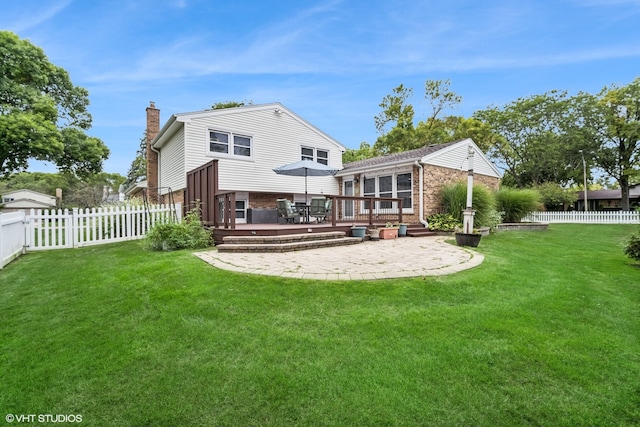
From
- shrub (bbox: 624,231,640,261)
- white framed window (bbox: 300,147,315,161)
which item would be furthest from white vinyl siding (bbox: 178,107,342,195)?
shrub (bbox: 624,231,640,261)

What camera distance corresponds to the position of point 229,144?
12320mm

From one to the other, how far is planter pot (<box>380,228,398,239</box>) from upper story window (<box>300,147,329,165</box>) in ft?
21.2

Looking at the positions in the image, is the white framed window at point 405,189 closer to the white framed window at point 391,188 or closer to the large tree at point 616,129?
the white framed window at point 391,188

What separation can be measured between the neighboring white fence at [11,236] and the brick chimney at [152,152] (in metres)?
6.64

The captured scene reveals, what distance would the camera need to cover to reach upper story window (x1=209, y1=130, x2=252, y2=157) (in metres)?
12.0

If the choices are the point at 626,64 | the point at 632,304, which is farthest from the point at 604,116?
the point at 632,304

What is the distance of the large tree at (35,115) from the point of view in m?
15.5

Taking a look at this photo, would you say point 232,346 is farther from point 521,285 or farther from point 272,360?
point 521,285

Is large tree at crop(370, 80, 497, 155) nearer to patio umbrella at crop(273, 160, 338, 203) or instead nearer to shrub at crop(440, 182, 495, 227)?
shrub at crop(440, 182, 495, 227)

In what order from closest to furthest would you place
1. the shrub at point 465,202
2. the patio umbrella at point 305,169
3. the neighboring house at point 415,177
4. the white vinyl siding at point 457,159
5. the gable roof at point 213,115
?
the patio umbrella at point 305,169 < the gable roof at point 213,115 < the shrub at point 465,202 < the neighboring house at point 415,177 < the white vinyl siding at point 457,159

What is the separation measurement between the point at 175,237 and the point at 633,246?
10171mm

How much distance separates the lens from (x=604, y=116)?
93.1ft

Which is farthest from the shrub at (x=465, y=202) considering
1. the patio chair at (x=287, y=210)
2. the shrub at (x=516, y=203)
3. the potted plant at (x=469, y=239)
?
the patio chair at (x=287, y=210)

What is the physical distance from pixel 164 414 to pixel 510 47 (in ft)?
57.1
